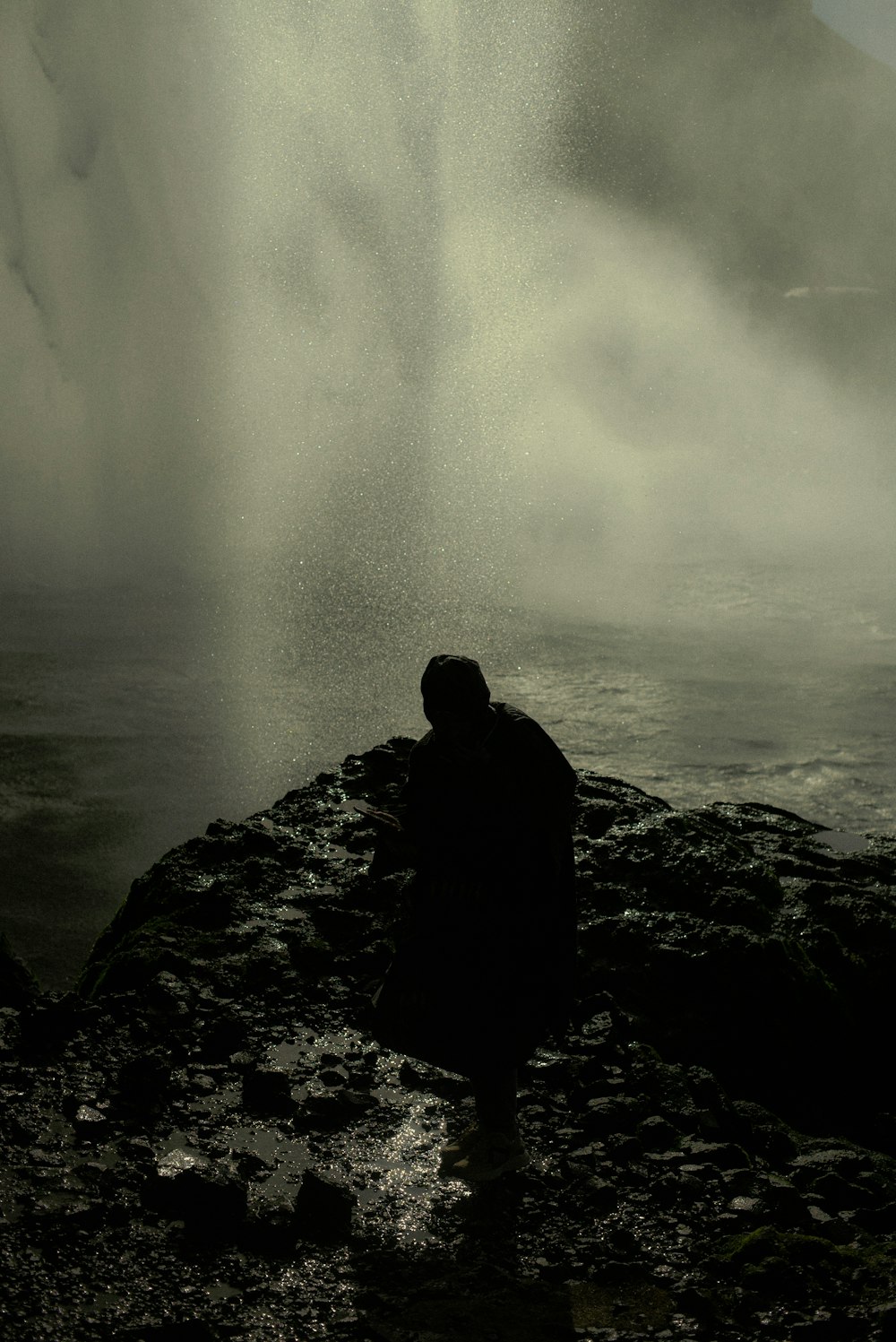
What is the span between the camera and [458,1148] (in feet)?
11.6

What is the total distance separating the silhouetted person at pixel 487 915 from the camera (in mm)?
3336

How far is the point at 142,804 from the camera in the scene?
46.5 feet

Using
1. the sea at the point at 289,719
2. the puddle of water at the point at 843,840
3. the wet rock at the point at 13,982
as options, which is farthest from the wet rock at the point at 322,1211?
the sea at the point at 289,719

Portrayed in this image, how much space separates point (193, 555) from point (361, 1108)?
19857mm

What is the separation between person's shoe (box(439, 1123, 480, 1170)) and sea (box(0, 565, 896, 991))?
702 centimetres

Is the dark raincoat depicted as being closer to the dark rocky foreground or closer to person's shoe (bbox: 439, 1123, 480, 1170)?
person's shoe (bbox: 439, 1123, 480, 1170)

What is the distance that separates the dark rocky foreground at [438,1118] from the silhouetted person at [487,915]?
0.31m

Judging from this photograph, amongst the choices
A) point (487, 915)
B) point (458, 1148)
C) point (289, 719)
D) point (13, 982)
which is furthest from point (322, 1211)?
point (289, 719)

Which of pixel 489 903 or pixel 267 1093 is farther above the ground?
pixel 489 903

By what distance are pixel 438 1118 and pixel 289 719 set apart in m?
12.3

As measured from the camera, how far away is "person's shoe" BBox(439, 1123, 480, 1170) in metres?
3.50

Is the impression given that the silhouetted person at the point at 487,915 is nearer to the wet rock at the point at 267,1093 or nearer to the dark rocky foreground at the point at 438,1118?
the dark rocky foreground at the point at 438,1118

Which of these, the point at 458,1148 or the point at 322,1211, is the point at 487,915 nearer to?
the point at 458,1148

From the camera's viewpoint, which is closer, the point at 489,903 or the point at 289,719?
the point at 489,903
